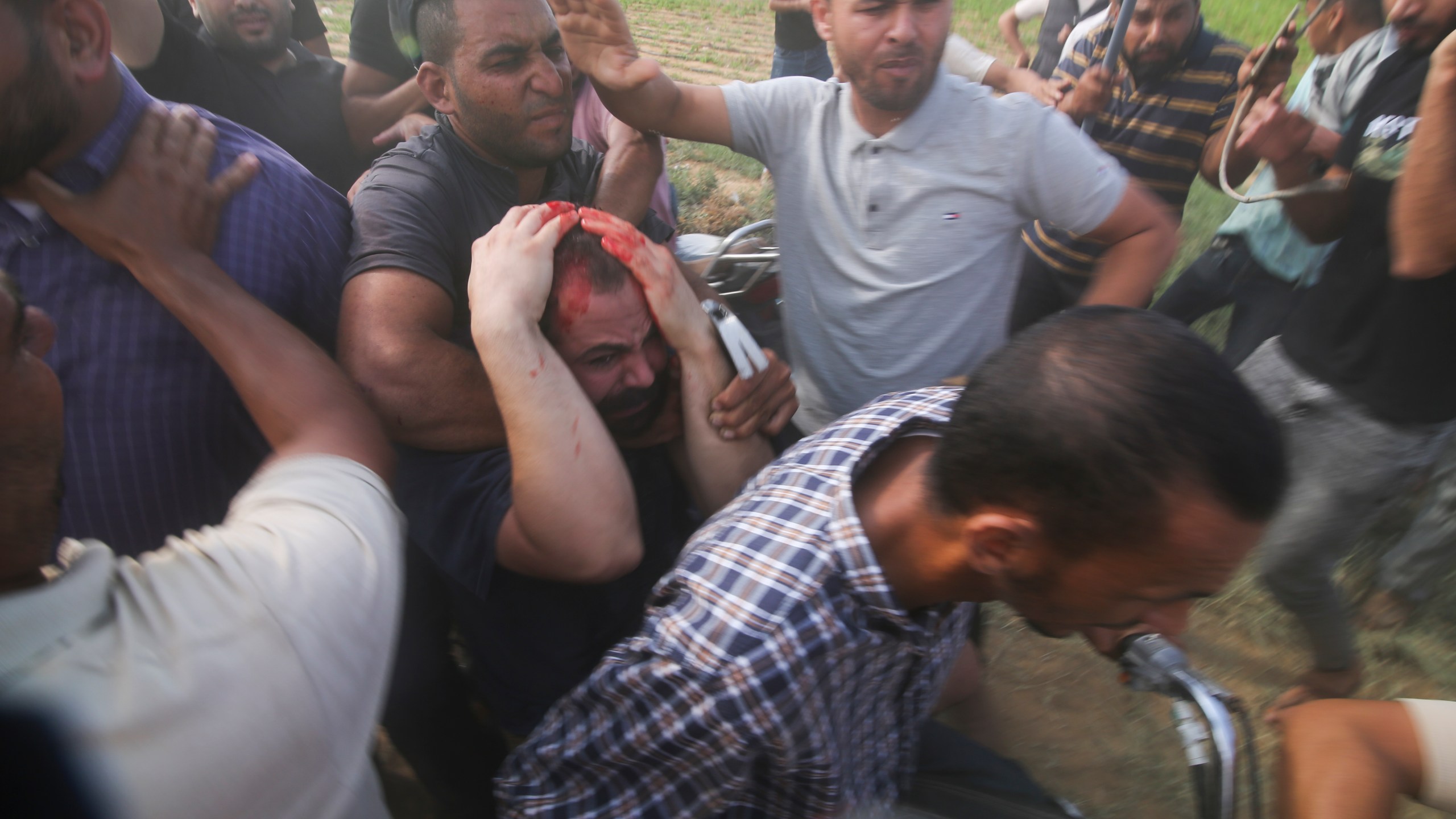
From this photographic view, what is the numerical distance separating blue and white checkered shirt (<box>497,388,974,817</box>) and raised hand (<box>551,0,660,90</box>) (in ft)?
4.00

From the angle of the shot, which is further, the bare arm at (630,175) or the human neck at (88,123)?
the bare arm at (630,175)

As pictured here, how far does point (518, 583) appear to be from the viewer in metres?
1.79

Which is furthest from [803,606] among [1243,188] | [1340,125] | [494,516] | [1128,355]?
[1243,188]

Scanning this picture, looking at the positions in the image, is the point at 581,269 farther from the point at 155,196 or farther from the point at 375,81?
the point at 375,81

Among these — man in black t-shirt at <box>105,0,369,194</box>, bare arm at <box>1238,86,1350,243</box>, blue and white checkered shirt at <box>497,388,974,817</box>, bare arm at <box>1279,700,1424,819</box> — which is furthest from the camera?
man in black t-shirt at <box>105,0,369,194</box>

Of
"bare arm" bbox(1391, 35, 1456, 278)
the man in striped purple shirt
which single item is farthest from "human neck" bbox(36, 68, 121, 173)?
"bare arm" bbox(1391, 35, 1456, 278)

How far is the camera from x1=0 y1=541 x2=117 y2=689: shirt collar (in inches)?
30.3

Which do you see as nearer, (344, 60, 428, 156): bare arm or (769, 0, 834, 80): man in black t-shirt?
(344, 60, 428, 156): bare arm

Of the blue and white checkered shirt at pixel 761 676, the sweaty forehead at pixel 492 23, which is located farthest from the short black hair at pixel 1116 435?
the sweaty forehead at pixel 492 23

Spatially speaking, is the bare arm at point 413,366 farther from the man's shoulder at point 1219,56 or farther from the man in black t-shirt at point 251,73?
the man's shoulder at point 1219,56

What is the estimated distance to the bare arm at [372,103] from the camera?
3.31 meters

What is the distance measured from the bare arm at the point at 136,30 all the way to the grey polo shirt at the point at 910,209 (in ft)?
6.61

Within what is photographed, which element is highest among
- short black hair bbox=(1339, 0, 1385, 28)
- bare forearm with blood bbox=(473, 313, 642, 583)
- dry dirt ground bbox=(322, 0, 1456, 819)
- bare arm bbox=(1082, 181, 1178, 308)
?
short black hair bbox=(1339, 0, 1385, 28)

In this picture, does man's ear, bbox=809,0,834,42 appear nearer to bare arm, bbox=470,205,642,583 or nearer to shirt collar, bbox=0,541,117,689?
bare arm, bbox=470,205,642,583
